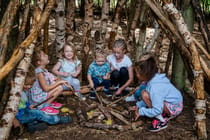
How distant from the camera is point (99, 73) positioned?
167 inches

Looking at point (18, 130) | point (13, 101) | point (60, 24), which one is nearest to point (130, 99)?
point (60, 24)

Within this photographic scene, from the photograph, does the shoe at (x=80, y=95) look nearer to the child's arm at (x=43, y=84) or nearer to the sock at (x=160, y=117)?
the child's arm at (x=43, y=84)

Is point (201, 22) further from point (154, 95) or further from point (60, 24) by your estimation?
point (60, 24)

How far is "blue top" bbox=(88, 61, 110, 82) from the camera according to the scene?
4.22m

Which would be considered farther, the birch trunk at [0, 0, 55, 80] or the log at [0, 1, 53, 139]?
the log at [0, 1, 53, 139]

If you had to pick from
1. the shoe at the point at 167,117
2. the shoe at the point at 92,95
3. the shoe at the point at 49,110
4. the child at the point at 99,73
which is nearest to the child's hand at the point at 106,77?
the child at the point at 99,73

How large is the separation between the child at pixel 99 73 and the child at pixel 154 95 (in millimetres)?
803

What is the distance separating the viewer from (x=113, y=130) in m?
3.46

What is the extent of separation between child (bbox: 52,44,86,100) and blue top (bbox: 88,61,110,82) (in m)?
0.16

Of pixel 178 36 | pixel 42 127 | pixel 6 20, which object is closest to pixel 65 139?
pixel 42 127

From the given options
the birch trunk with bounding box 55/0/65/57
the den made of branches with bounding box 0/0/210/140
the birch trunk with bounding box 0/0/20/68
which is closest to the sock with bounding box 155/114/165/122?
the den made of branches with bounding box 0/0/210/140

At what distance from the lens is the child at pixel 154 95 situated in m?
3.39

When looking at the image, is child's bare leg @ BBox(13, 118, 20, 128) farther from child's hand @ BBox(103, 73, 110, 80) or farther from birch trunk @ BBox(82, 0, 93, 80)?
birch trunk @ BBox(82, 0, 93, 80)

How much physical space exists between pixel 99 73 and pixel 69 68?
0.37 meters
